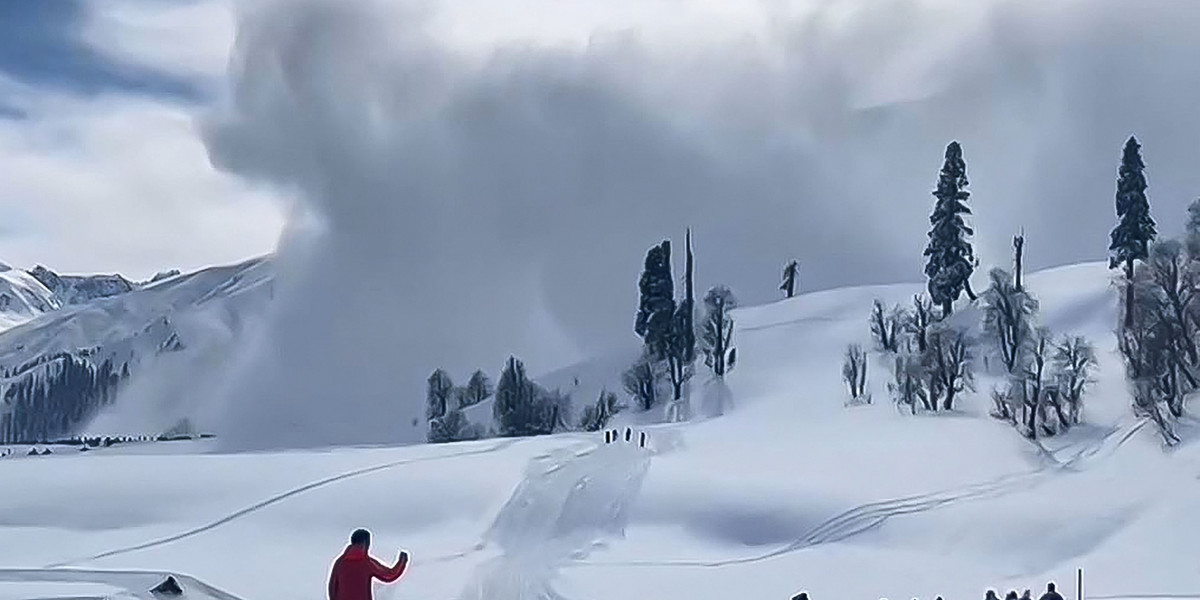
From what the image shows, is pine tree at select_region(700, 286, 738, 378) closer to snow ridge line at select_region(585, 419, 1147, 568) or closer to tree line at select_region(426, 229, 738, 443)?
tree line at select_region(426, 229, 738, 443)

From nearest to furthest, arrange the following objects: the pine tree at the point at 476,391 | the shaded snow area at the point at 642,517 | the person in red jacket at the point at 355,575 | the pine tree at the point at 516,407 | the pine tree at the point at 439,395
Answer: the person in red jacket at the point at 355,575
the shaded snow area at the point at 642,517
the pine tree at the point at 516,407
the pine tree at the point at 439,395
the pine tree at the point at 476,391

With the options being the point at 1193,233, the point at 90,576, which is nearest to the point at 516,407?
the point at 1193,233

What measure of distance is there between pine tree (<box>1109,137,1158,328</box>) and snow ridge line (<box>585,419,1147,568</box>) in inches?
954

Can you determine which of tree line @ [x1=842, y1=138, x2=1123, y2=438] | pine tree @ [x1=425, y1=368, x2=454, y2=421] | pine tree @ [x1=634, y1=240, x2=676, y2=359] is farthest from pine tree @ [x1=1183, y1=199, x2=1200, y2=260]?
pine tree @ [x1=425, y1=368, x2=454, y2=421]

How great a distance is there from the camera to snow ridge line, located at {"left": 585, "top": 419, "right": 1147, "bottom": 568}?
112 feet

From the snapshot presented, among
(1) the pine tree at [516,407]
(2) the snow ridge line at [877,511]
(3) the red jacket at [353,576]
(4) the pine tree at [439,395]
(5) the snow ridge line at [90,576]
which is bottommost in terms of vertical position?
(3) the red jacket at [353,576]

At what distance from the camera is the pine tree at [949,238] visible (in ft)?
254

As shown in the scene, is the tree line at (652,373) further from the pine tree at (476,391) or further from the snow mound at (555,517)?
the snow mound at (555,517)

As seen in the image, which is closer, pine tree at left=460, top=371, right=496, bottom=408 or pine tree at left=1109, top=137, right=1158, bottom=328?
pine tree at left=1109, top=137, right=1158, bottom=328

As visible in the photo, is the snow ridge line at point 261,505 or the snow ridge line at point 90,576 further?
the snow ridge line at point 261,505

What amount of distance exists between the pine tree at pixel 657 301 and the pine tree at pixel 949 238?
1586cm

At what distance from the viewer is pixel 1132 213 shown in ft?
229

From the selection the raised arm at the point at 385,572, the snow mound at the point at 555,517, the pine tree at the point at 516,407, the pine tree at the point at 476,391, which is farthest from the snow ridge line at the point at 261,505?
the pine tree at the point at 476,391

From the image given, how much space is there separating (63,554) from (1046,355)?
170ft
